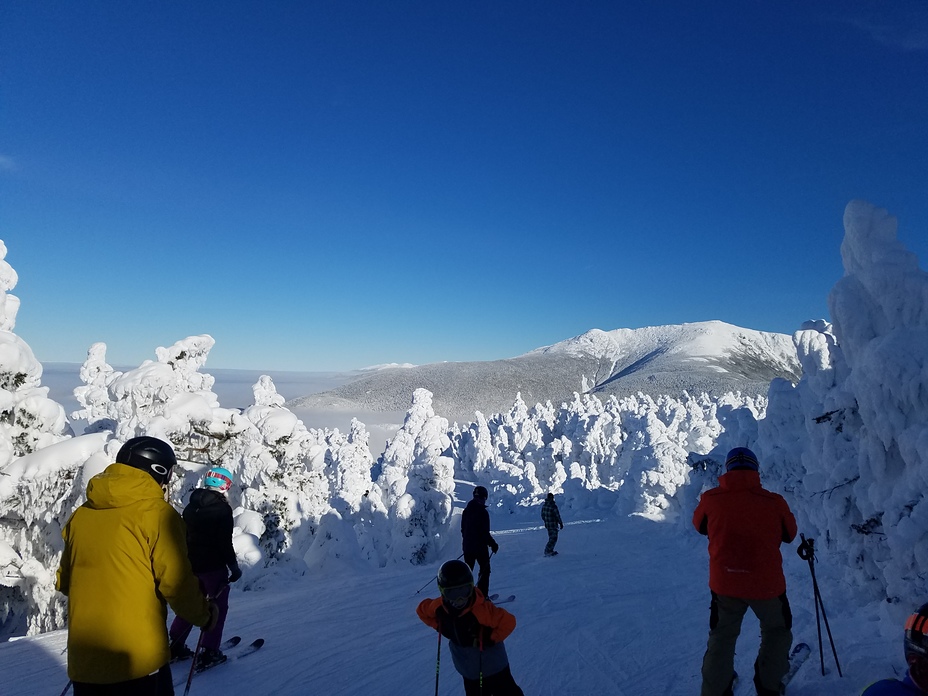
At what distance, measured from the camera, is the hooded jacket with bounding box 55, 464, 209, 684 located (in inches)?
109

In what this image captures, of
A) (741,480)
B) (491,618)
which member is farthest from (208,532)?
(741,480)

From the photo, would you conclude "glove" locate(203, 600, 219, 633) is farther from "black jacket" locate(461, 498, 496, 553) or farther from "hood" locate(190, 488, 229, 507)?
"black jacket" locate(461, 498, 496, 553)

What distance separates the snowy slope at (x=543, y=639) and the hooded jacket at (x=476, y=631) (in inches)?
96.6

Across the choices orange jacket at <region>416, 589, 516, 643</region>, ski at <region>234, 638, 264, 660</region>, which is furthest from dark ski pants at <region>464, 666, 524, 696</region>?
ski at <region>234, 638, 264, 660</region>

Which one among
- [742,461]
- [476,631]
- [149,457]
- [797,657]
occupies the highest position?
[149,457]

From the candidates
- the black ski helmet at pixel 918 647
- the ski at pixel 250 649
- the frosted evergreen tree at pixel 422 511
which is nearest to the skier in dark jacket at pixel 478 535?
the ski at pixel 250 649

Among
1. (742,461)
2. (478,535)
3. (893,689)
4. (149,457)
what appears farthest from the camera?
(478,535)

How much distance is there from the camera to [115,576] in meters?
2.79

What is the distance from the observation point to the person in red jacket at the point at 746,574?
3.83m

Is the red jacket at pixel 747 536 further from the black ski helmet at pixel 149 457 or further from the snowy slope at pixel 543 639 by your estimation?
the black ski helmet at pixel 149 457

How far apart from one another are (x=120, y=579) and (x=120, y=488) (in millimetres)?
511

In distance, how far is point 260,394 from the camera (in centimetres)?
1756

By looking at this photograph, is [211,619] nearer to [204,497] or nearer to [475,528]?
[204,497]

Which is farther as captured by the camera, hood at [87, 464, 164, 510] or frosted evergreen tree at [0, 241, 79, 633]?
frosted evergreen tree at [0, 241, 79, 633]
